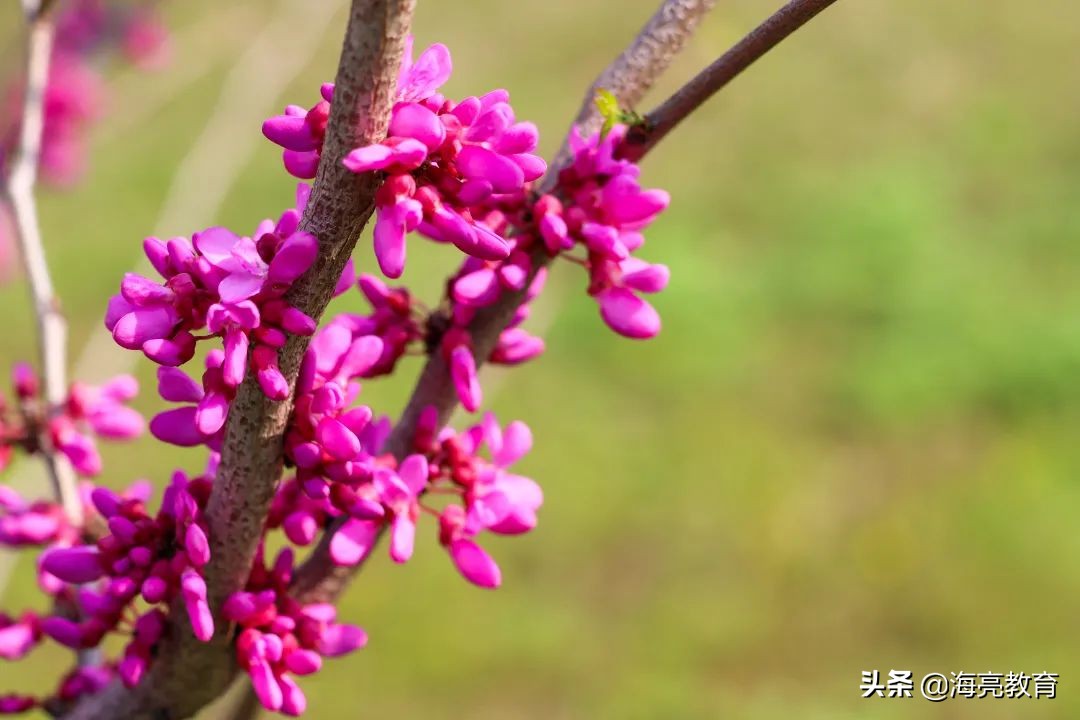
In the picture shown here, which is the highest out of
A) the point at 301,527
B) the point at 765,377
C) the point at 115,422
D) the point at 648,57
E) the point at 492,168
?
the point at 765,377

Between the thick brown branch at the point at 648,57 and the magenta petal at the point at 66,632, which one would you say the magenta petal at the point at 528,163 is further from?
the magenta petal at the point at 66,632

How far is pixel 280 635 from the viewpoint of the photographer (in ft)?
2.44

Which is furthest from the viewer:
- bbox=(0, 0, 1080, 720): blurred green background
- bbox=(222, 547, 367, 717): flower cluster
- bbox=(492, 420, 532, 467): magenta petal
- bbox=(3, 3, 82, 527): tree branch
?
bbox=(0, 0, 1080, 720): blurred green background

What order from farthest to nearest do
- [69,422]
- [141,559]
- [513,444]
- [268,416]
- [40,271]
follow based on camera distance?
[40,271] < [69,422] < [513,444] < [141,559] < [268,416]

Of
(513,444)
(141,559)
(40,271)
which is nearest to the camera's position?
(141,559)

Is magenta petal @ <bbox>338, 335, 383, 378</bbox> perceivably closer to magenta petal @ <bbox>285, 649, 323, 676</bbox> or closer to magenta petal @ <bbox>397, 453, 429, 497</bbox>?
magenta petal @ <bbox>397, 453, 429, 497</bbox>

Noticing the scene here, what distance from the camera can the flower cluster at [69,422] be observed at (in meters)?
1.06

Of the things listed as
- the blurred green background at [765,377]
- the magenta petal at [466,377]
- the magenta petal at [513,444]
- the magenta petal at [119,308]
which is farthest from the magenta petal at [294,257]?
the blurred green background at [765,377]

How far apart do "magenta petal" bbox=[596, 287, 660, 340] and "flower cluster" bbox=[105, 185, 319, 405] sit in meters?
0.26

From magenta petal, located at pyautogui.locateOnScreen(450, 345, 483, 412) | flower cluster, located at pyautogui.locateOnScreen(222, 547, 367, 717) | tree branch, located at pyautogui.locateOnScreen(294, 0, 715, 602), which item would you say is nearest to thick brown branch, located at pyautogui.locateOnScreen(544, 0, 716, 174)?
tree branch, located at pyautogui.locateOnScreen(294, 0, 715, 602)

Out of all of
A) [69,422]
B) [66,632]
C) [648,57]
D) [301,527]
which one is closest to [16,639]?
[66,632]

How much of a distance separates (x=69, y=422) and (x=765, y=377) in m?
2.97

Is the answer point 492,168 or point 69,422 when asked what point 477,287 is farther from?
point 69,422

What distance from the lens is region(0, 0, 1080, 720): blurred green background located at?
9.61 ft
